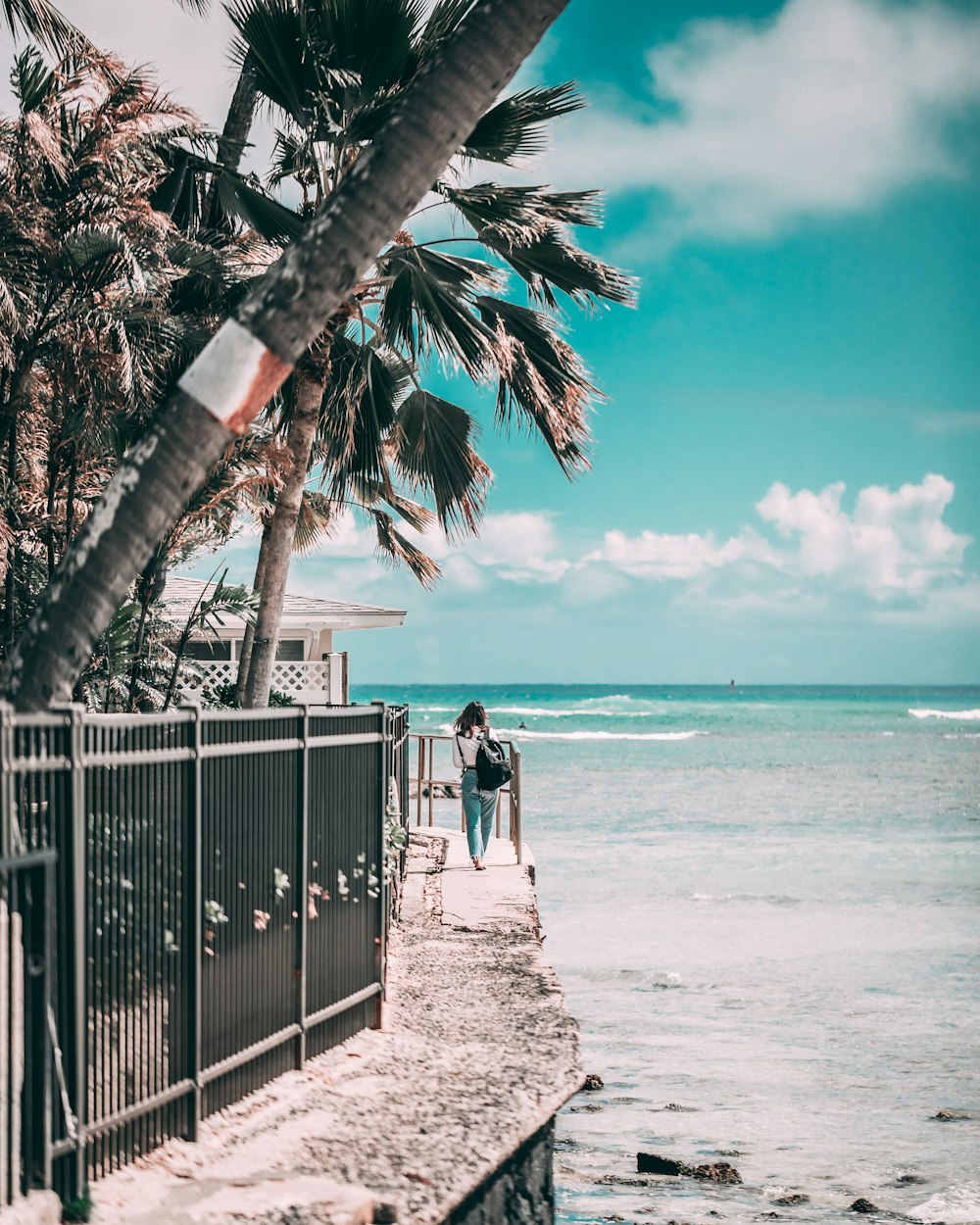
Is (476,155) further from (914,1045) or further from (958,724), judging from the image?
(958,724)

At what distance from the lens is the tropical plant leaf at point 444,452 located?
12227 millimetres

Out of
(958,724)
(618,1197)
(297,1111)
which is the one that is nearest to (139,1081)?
(297,1111)

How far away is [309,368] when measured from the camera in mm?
10945

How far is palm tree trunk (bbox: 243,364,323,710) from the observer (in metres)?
11.1

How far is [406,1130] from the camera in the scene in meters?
6.16

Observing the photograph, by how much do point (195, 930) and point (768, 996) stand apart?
10567 millimetres

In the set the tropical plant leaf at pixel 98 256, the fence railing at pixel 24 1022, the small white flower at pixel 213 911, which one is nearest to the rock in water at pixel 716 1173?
the small white flower at pixel 213 911

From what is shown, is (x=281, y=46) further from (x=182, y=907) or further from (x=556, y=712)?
(x=556, y=712)

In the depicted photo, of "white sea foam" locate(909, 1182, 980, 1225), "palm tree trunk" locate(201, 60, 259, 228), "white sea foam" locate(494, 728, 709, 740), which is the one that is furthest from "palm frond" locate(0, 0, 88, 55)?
"white sea foam" locate(494, 728, 709, 740)

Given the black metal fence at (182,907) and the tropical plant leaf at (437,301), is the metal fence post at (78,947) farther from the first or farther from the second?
the tropical plant leaf at (437,301)

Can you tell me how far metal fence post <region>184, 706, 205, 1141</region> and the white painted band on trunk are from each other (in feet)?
4.77

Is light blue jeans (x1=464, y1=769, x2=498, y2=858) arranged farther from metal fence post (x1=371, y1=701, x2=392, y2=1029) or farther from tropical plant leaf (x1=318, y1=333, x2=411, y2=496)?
metal fence post (x1=371, y1=701, x2=392, y2=1029)

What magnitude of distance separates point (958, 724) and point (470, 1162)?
90646 mm

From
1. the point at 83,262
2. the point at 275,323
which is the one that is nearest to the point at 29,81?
the point at 83,262
